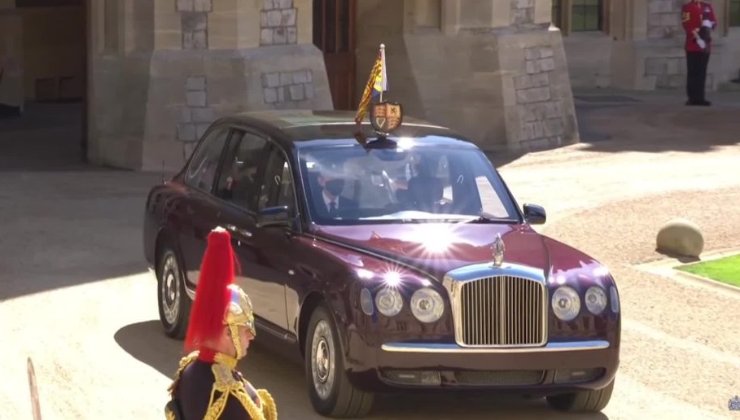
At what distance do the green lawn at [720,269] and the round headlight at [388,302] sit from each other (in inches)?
217

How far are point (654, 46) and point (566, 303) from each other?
71.4 ft

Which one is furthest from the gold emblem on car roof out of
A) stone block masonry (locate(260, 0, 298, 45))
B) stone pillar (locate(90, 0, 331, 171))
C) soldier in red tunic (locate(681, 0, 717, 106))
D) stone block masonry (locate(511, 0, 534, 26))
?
soldier in red tunic (locate(681, 0, 717, 106))

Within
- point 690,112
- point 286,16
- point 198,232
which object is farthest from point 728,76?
point 198,232

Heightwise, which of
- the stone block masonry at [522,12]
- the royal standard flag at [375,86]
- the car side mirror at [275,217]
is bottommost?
the car side mirror at [275,217]

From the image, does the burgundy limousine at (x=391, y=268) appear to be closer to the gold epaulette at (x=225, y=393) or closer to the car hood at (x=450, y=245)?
the car hood at (x=450, y=245)

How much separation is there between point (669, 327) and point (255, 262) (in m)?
3.51

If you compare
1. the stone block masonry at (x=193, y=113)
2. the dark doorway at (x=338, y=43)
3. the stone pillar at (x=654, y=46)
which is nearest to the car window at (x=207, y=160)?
the stone block masonry at (x=193, y=113)

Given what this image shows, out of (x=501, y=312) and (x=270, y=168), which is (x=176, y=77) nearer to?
(x=270, y=168)

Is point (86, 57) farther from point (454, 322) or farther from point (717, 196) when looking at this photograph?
point (454, 322)

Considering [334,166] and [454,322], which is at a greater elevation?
[334,166]

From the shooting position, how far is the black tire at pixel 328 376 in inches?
347

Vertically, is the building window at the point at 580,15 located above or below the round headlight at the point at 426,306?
above

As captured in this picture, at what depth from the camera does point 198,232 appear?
34.9ft

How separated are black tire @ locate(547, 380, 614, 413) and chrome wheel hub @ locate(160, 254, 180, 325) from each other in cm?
275
